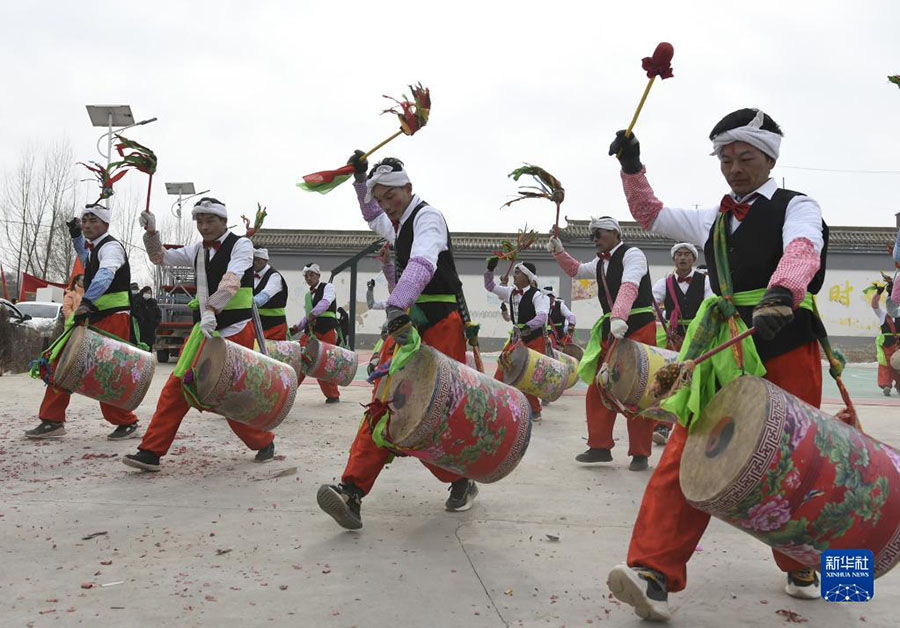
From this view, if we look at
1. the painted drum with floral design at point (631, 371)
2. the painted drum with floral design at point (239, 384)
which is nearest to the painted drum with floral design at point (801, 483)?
the painted drum with floral design at point (631, 371)

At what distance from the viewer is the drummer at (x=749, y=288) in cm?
242

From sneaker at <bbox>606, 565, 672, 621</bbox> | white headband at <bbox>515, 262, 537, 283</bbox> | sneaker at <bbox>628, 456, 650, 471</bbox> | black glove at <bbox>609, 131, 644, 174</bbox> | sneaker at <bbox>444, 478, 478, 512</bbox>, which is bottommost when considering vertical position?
sneaker at <bbox>628, 456, 650, 471</bbox>

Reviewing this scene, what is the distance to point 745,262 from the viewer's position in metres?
2.67

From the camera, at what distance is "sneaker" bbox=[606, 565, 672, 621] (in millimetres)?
2404

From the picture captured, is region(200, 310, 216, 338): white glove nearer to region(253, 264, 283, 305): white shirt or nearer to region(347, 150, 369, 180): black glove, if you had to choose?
region(347, 150, 369, 180): black glove

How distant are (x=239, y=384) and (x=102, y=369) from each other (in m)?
1.38

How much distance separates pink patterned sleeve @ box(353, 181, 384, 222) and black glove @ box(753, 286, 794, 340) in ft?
7.27

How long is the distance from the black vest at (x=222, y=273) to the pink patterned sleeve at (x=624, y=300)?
2.38 meters

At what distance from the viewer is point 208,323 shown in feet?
14.5

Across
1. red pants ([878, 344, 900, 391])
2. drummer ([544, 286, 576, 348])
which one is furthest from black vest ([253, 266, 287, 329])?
red pants ([878, 344, 900, 391])

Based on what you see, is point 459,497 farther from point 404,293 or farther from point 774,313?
point 774,313

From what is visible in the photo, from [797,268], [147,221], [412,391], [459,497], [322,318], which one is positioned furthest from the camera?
[322,318]

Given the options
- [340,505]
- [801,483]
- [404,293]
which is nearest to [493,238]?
[404,293]

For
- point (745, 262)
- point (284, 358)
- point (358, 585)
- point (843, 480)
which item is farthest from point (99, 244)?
point (843, 480)
